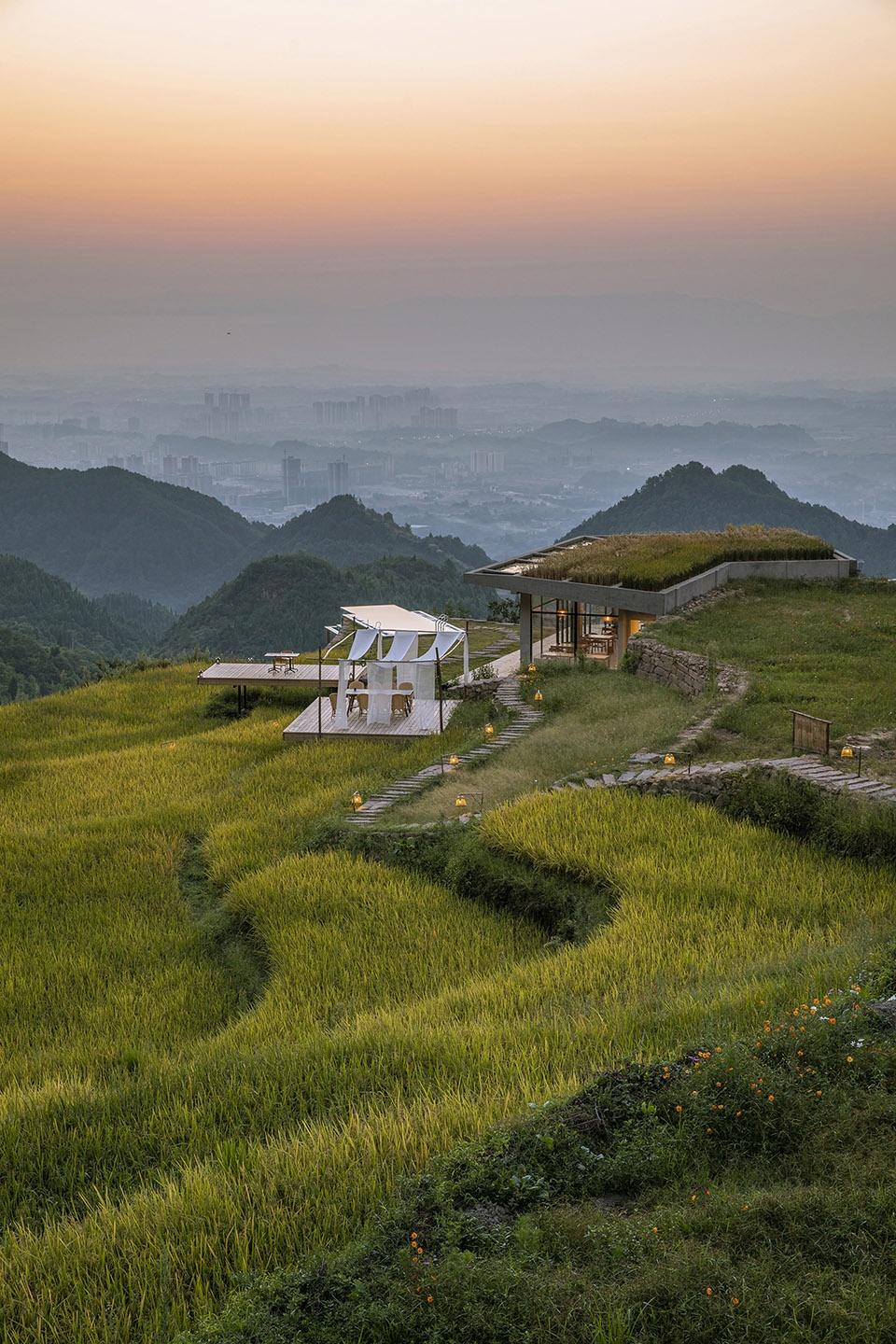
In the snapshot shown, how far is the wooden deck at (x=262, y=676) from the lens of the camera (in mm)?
17984

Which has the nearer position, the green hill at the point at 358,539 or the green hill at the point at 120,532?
the green hill at the point at 358,539

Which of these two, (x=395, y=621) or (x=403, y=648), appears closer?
(x=403, y=648)

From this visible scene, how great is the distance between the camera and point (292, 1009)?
6750mm

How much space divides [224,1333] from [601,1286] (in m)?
1.14

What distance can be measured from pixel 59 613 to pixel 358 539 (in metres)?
27.6

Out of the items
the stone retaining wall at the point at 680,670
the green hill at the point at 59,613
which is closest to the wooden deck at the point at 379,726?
the stone retaining wall at the point at 680,670

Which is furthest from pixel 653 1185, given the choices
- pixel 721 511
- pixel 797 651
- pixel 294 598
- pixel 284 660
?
pixel 721 511

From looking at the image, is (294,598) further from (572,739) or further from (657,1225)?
(657,1225)

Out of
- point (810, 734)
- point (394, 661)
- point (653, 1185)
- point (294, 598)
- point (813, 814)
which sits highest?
point (294, 598)

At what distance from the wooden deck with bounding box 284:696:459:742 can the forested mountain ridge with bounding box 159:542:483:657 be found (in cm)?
4266

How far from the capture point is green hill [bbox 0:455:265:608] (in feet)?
404

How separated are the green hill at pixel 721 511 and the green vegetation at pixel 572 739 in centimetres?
6453

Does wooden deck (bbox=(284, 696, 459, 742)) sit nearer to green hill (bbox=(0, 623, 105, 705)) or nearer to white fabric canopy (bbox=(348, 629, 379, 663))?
white fabric canopy (bbox=(348, 629, 379, 663))

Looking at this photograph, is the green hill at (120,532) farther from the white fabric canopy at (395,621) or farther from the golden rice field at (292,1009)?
the golden rice field at (292,1009)
